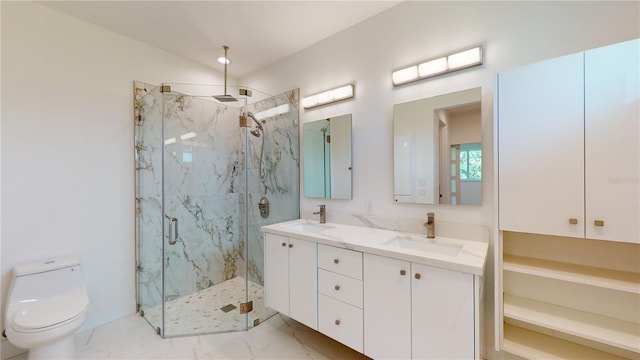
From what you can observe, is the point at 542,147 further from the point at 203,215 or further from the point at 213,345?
the point at 203,215

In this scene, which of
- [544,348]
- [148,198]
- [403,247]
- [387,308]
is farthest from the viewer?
[148,198]

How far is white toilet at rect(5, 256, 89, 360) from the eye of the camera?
1.54m

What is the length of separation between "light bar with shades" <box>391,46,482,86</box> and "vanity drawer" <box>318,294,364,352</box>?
169 centimetres

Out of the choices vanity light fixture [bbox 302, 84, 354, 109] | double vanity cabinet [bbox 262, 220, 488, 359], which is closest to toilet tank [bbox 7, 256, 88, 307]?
double vanity cabinet [bbox 262, 220, 488, 359]

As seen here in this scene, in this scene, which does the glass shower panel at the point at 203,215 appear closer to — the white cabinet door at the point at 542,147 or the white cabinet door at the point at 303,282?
the white cabinet door at the point at 303,282

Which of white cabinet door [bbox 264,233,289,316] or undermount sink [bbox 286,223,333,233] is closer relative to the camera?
white cabinet door [bbox 264,233,289,316]

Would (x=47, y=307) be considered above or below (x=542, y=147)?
below

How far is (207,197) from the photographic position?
2982 mm

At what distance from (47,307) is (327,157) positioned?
7.70 feet

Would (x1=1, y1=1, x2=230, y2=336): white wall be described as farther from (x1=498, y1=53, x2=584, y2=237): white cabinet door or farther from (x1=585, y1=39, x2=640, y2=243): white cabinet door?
(x1=585, y1=39, x2=640, y2=243): white cabinet door

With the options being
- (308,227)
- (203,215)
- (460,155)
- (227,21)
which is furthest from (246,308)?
(227,21)

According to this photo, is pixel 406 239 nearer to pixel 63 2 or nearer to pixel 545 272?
pixel 545 272

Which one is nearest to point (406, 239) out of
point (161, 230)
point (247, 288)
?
point (247, 288)

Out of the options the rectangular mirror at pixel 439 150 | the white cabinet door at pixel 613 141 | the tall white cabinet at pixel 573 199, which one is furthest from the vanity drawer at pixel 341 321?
the white cabinet door at pixel 613 141
